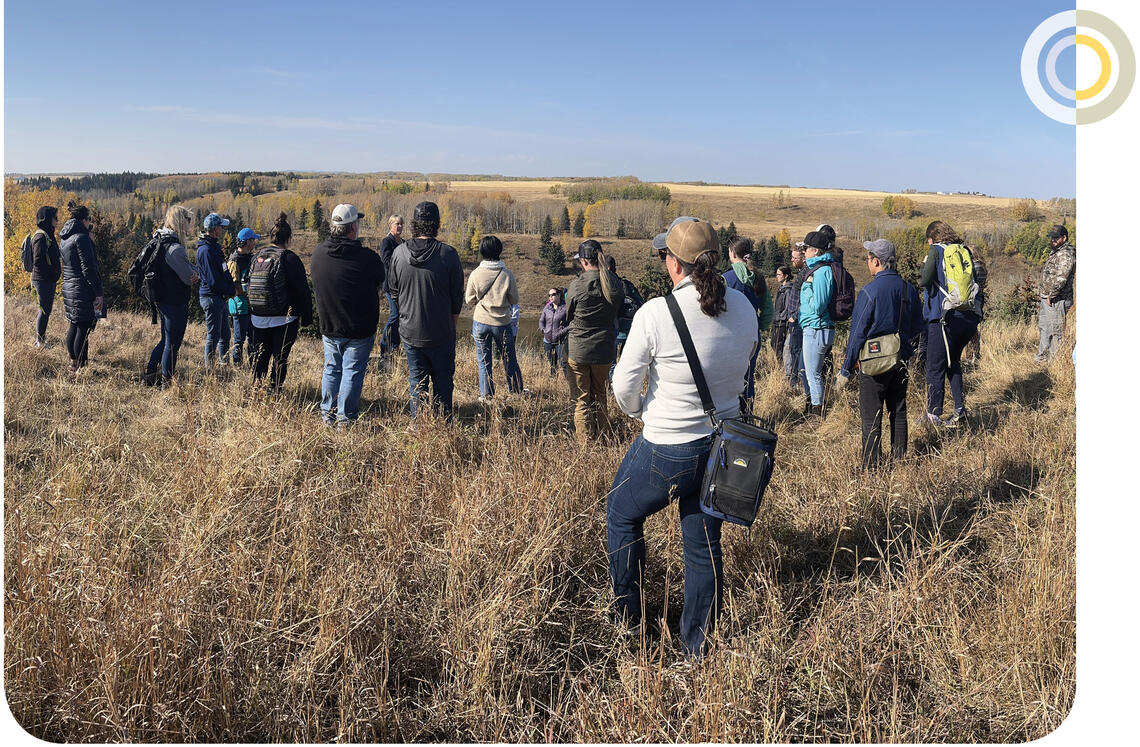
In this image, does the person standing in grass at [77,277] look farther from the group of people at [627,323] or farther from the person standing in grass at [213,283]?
the person standing in grass at [213,283]

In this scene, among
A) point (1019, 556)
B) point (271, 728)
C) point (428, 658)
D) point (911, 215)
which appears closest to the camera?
point (271, 728)

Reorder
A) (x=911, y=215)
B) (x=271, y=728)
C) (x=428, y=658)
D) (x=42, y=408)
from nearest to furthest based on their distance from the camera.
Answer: (x=271, y=728) < (x=428, y=658) < (x=42, y=408) < (x=911, y=215)

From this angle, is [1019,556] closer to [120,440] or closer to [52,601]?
[52,601]

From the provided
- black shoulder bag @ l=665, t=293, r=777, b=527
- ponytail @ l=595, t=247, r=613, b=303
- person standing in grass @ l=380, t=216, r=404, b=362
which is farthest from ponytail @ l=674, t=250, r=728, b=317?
person standing in grass @ l=380, t=216, r=404, b=362

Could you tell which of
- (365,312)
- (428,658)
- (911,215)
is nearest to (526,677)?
(428,658)

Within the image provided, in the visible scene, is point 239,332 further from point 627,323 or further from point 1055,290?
point 1055,290

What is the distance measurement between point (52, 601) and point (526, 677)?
5.97ft

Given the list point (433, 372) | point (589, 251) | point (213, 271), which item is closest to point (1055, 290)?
point (589, 251)

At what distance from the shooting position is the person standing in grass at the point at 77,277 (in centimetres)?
702

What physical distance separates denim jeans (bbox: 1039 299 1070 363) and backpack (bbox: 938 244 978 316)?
3.19m

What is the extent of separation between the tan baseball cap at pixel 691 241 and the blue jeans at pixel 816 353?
449 centimetres

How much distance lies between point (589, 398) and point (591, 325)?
638 millimetres

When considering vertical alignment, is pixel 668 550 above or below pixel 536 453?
below

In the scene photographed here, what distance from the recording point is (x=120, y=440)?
15.9 feet
